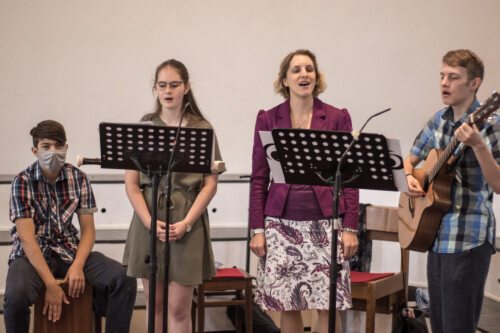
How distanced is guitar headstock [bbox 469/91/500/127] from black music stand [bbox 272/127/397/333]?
35 cm

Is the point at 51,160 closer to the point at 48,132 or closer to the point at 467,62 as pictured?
the point at 48,132

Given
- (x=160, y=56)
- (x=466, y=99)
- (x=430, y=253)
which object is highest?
(x=160, y=56)

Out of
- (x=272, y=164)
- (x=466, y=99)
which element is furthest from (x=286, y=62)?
(x=466, y=99)

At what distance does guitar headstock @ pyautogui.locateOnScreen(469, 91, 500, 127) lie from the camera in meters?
2.90

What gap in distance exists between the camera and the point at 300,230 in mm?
3533

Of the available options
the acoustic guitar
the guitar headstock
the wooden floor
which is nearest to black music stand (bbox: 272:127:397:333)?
the acoustic guitar

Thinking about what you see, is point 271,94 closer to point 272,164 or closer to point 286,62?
point 286,62

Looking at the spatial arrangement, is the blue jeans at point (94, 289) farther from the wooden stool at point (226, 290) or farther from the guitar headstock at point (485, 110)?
the guitar headstock at point (485, 110)

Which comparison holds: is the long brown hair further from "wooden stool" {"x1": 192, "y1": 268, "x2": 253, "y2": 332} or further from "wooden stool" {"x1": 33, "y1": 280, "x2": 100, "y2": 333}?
"wooden stool" {"x1": 192, "y1": 268, "x2": 253, "y2": 332}

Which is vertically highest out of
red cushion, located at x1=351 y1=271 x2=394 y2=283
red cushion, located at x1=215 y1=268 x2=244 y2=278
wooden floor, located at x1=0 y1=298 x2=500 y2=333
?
red cushion, located at x1=351 y1=271 x2=394 y2=283

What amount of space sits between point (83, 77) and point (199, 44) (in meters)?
0.91

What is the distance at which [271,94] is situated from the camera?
622 cm

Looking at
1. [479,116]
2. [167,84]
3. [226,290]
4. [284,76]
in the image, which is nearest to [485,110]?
[479,116]

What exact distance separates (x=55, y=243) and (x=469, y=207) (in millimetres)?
2244
